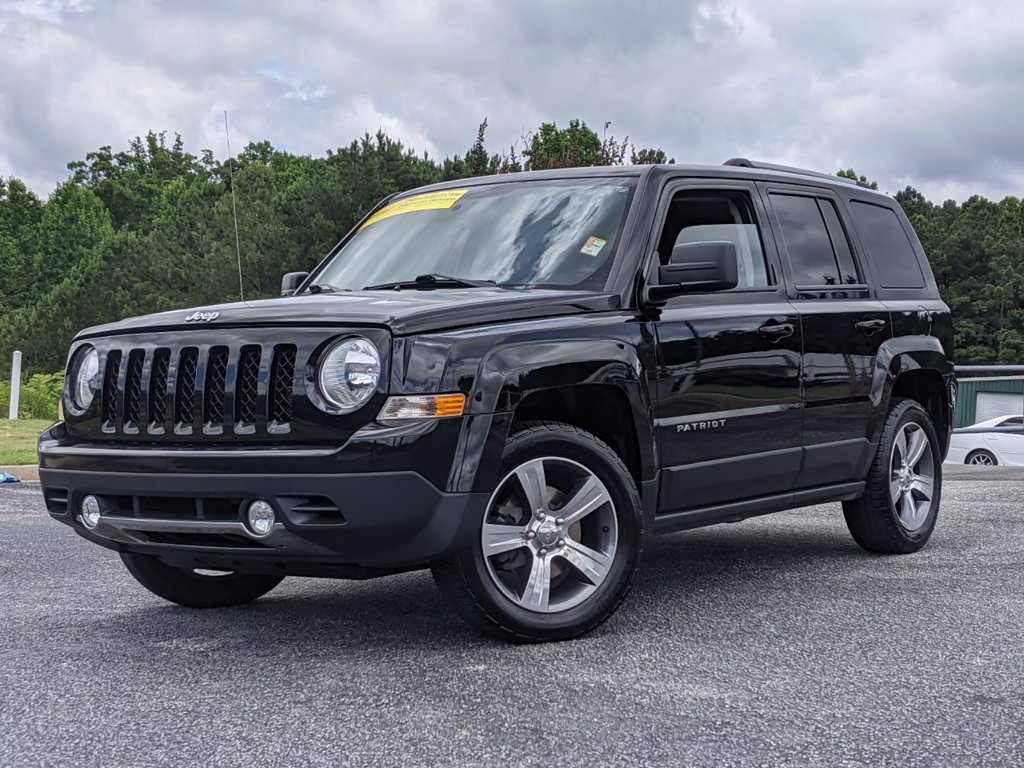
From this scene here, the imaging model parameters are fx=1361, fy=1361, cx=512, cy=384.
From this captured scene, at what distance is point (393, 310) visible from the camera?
4.73 metres

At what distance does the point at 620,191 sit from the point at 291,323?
185 centimetres

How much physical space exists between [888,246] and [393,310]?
3707mm

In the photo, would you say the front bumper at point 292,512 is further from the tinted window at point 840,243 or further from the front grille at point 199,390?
the tinted window at point 840,243

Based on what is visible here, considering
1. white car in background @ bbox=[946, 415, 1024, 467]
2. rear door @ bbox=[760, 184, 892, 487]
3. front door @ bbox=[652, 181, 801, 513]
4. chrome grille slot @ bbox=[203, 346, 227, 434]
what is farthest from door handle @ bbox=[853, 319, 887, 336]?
white car in background @ bbox=[946, 415, 1024, 467]

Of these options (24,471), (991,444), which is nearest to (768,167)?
(24,471)

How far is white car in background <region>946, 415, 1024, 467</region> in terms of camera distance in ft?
65.5

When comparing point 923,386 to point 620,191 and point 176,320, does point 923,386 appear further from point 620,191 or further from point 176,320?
point 176,320

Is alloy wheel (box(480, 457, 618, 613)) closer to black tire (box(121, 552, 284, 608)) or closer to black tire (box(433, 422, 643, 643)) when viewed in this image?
black tire (box(433, 422, 643, 643))

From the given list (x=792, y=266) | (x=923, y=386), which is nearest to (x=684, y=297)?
(x=792, y=266)

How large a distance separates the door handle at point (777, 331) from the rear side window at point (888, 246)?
123 centimetres

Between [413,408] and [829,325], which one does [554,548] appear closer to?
[413,408]

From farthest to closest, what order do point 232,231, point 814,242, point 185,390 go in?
1. point 232,231
2. point 814,242
3. point 185,390

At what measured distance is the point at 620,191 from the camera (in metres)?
5.91

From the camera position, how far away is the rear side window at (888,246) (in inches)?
285
